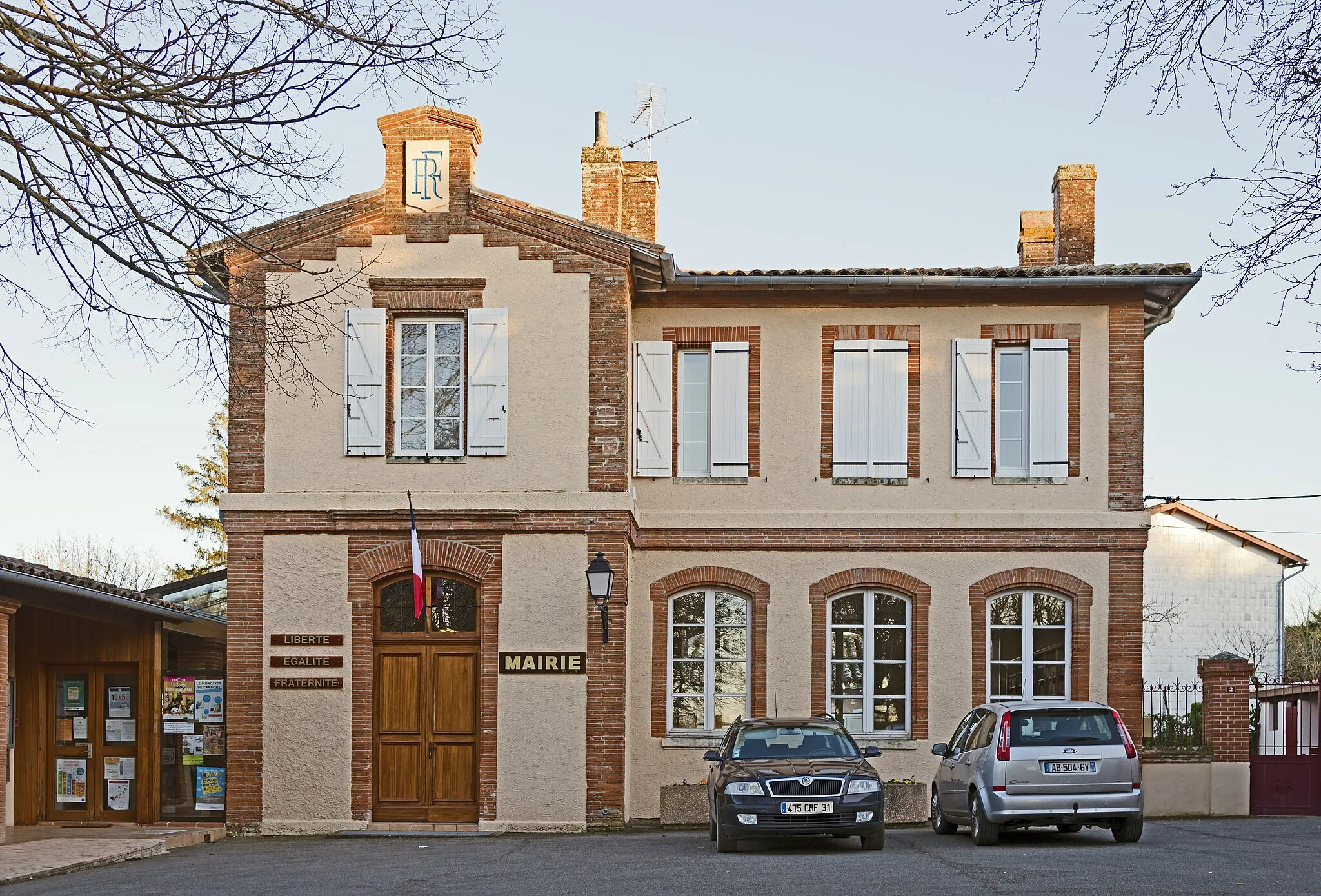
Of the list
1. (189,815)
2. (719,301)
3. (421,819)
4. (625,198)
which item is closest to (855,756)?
(421,819)

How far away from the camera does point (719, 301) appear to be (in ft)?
73.0

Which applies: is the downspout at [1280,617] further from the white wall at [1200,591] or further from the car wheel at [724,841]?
the car wheel at [724,841]

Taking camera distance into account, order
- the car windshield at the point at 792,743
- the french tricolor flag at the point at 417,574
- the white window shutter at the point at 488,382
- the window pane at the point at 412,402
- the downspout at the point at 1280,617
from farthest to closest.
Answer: the downspout at the point at 1280,617, the window pane at the point at 412,402, the white window shutter at the point at 488,382, the french tricolor flag at the point at 417,574, the car windshield at the point at 792,743

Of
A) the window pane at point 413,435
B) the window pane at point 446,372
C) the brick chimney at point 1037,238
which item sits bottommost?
the window pane at point 413,435

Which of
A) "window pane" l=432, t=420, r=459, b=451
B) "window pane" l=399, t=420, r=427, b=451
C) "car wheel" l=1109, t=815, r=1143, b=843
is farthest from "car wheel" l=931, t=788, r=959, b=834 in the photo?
"window pane" l=399, t=420, r=427, b=451

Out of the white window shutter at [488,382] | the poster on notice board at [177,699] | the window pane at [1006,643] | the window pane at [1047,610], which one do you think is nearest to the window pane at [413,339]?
the white window shutter at [488,382]

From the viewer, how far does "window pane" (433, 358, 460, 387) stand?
20.7 meters

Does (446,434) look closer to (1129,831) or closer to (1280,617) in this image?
(1129,831)

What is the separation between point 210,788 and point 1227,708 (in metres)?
13.3

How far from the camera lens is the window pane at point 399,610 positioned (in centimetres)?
2042

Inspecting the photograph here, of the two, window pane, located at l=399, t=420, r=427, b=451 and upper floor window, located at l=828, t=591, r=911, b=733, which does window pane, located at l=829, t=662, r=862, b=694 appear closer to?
upper floor window, located at l=828, t=591, r=911, b=733

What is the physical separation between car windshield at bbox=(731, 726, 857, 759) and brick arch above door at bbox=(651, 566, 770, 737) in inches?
161

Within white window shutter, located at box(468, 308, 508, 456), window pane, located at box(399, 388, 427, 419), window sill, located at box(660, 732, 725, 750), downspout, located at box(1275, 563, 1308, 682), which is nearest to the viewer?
white window shutter, located at box(468, 308, 508, 456)

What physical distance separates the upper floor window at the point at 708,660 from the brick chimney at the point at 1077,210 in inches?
277
